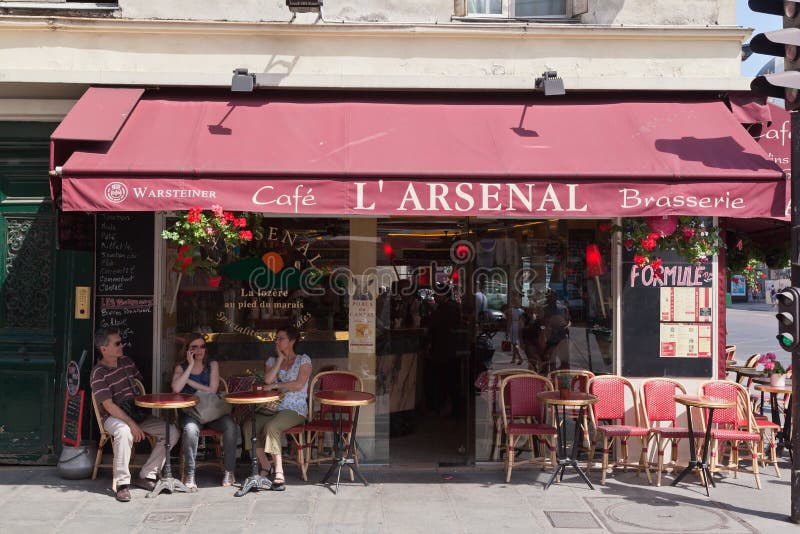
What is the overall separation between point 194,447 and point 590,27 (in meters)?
5.48

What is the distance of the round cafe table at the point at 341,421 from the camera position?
6.70 metres

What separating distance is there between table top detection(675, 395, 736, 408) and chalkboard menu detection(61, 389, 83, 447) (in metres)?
5.45

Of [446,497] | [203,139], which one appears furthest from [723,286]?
[203,139]

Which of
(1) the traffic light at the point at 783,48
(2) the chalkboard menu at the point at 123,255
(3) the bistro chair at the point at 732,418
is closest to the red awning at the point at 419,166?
(1) the traffic light at the point at 783,48

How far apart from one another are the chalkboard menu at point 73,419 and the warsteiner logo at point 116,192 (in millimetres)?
1989

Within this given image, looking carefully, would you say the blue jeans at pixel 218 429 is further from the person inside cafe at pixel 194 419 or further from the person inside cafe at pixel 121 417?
the person inside cafe at pixel 121 417

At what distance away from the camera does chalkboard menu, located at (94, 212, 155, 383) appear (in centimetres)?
743

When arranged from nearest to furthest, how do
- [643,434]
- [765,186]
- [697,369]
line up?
[765,186]
[643,434]
[697,369]

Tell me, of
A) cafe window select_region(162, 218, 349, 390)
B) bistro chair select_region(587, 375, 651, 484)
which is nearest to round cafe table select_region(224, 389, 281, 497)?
cafe window select_region(162, 218, 349, 390)

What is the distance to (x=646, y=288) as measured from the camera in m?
7.49

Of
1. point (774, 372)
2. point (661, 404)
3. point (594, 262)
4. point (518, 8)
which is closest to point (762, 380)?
point (774, 372)

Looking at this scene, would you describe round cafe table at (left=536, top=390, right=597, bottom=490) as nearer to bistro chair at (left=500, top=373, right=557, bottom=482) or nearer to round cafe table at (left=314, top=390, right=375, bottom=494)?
bistro chair at (left=500, top=373, right=557, bottom=482)

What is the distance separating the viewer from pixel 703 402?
6.70m

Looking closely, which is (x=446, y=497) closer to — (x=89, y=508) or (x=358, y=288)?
(x=358, y=288)
